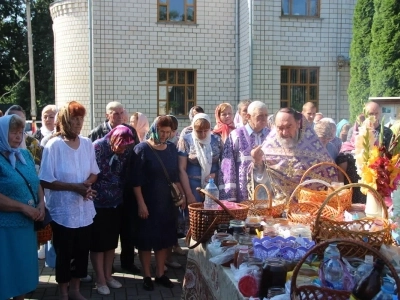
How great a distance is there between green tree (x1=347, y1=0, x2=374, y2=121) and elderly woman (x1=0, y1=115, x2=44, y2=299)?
9.61 meters

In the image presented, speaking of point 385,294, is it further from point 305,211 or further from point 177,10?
point 177,10

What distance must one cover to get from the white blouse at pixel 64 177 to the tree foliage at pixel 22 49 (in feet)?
87.6

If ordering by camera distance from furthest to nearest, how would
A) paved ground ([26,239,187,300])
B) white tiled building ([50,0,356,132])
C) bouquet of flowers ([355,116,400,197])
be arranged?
white tiled building ([50,0,356,132])
paved ground ([26,239,187,300])
bouquet of flowers ([355,116,400,197])

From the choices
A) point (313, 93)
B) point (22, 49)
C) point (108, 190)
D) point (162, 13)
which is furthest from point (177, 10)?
point (22, 49)

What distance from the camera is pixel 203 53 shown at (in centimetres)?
1362

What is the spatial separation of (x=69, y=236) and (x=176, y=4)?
11035 millimetres

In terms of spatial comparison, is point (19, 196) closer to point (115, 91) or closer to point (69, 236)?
point (69, 236)

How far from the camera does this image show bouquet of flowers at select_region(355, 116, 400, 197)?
3.02 meters

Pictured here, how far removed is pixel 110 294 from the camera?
15.1ft

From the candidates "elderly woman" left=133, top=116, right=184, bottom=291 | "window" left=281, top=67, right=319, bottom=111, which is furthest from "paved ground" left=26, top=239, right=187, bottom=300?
"window" left=281, top=67, right=319, bottom=111

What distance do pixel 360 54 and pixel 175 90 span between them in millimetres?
5347

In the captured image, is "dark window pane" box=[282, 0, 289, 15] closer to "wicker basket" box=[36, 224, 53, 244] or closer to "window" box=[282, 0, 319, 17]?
"window" box=[282, 0, 319, 17]

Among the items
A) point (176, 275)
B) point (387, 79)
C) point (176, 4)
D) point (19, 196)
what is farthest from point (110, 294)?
point (176, 4)

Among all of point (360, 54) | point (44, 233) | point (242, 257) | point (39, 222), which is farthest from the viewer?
point (360, 54)
